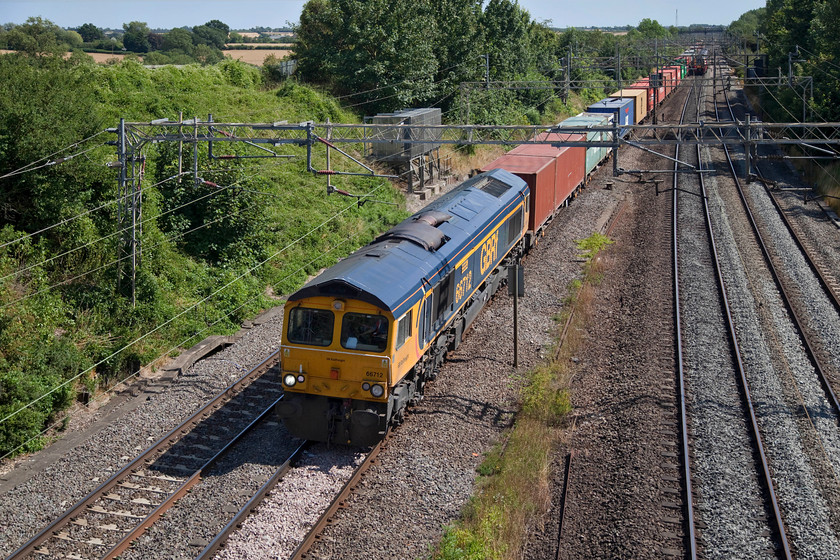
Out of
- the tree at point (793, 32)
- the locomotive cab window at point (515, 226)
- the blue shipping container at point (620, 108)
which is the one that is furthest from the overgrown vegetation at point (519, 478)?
the tree at point (793, 32)

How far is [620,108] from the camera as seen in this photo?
135 ft

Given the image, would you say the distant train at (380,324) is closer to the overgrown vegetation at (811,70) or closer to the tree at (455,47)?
the overgrown vegetation at (811,70)

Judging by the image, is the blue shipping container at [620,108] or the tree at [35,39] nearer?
the tree at [35,39]

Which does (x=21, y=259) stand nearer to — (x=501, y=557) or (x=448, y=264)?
(x=448, y=264)

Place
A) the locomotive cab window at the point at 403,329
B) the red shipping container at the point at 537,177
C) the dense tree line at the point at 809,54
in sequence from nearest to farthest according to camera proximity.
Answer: the locomotive cab window at the point at 403,329, the red shipping container at the point at 537,177, the dense tree line at the point at 809,54

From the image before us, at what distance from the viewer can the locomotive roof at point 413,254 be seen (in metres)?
12.4

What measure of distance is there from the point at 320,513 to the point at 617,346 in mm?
9133

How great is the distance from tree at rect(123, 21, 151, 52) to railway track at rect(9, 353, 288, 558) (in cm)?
5265

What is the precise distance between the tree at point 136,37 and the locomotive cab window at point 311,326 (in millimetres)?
54779

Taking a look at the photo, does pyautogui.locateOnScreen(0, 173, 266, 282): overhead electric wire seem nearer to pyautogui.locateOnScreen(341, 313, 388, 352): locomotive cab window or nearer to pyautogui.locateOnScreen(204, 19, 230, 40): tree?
pyautogui.locateOnScreen(341, 313, 388, 352): locomotive cab window

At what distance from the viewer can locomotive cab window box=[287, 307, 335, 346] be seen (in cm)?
1260

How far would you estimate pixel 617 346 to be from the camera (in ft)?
58.1

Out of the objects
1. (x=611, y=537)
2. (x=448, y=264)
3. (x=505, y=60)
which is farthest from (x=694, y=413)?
(x=505, y=60)

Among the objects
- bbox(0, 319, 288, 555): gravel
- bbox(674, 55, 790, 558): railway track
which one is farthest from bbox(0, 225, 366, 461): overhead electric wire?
bbox(674, 55, 790, 558): railway track
